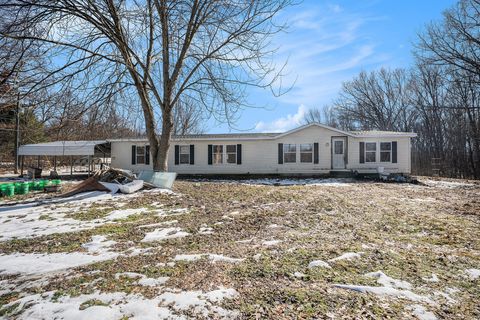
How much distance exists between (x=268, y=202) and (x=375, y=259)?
4571 mm

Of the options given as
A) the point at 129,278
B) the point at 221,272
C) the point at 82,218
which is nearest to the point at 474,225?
the point at 221,272

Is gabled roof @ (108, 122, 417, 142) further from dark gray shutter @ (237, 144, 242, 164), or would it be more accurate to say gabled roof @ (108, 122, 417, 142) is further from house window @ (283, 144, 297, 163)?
house window @ (283, 144, 297, 163)

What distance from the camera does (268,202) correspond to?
816cm

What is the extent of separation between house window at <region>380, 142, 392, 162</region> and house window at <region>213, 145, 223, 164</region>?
34.4 feet

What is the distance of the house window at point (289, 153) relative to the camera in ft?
61.3

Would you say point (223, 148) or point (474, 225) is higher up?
point (223, 148)

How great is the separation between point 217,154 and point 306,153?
6.01m

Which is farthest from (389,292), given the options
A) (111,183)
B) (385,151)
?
(385,151)

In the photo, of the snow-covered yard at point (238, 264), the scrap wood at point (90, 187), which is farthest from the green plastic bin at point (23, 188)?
the snow-covered yard at point (238, 264)

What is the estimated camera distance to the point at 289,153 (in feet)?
61.5

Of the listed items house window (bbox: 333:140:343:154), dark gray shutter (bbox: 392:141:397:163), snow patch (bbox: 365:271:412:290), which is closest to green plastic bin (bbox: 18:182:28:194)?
snow patch (bbox: 365:271:412:290)

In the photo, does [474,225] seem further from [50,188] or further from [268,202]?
[50,188]

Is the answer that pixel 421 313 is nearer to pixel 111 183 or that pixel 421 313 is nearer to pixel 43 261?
pixel 43 261

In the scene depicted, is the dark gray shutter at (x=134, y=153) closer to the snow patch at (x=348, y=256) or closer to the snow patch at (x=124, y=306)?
the snow patch at (x=124, y=306)
